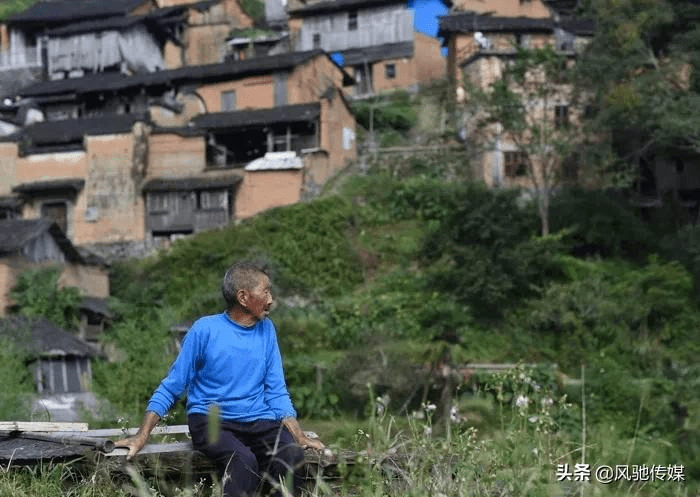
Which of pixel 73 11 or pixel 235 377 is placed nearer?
pixel 235 377

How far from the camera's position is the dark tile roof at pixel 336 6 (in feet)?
140

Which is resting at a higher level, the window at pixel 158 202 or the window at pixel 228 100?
the window at pixel 228 100

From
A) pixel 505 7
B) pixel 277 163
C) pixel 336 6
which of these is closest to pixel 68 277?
pixel 277 163

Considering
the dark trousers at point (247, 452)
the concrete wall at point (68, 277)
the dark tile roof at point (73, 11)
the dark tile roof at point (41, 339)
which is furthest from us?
the dark tile roof at point (73, 11)

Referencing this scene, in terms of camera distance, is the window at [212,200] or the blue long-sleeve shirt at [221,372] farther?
the window at [212,200]

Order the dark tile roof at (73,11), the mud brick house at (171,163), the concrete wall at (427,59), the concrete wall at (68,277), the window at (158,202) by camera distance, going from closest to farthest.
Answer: the concrete wall at (68,277), the mud brick house at (171,163), the window at (158,202), the concrete wall at (427,59), the dark tile roof at (73,11)

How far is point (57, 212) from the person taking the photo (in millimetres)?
30891

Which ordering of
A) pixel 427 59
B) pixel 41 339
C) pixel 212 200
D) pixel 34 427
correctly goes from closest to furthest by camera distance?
pixel 34 427, pixel 41 339, pixel 212 200, pixel 427 59

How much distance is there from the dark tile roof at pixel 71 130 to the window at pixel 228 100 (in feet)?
13.3

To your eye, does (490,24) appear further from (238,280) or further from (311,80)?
(238,280)

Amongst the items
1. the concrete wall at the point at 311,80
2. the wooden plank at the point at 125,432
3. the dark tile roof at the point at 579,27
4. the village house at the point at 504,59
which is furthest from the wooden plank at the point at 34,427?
the dark tile roof at the point at 579,27

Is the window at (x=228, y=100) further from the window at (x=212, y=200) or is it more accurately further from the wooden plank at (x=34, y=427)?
the wooden plank at (x=34, y=427)

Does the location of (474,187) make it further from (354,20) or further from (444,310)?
(354,20)

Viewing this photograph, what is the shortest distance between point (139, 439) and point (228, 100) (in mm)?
30269
